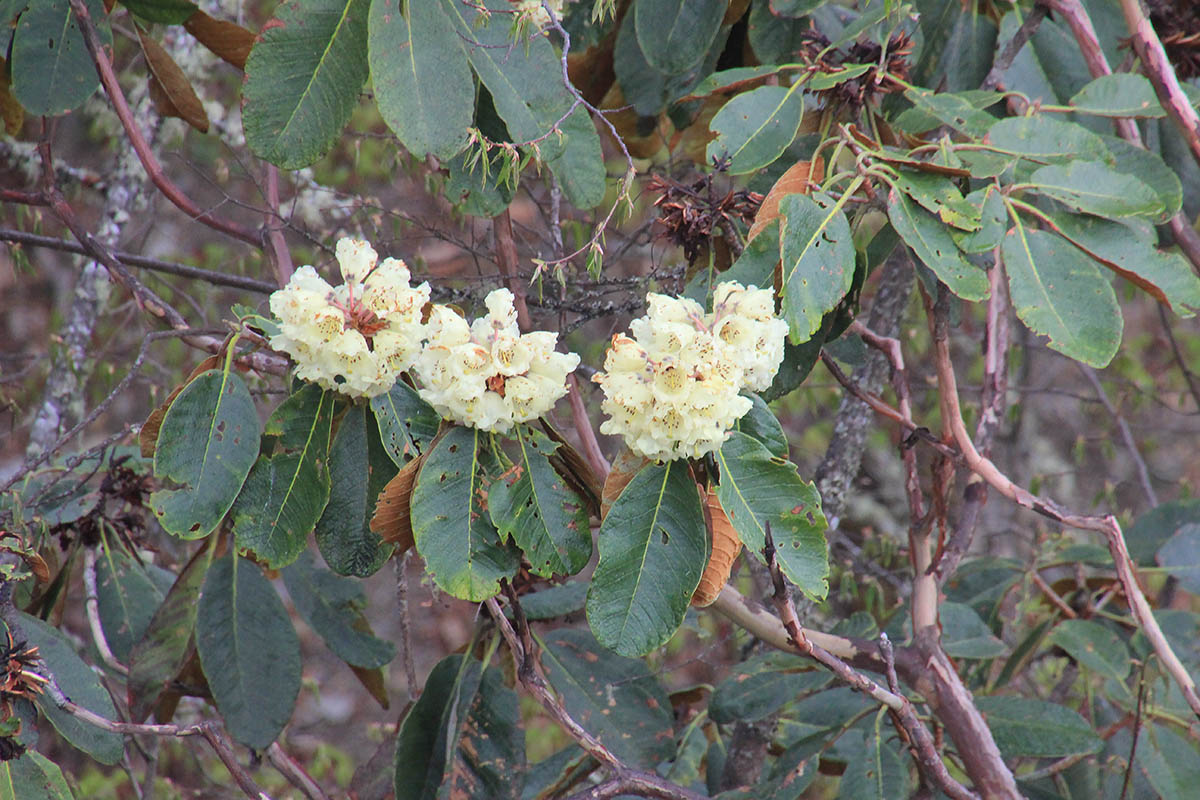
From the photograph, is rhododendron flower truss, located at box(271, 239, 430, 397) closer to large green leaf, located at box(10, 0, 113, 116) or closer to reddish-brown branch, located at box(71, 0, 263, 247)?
reddish-brown branch, located at box(71, 0, 263, 247)

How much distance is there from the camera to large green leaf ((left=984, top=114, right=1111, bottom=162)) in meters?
1.51

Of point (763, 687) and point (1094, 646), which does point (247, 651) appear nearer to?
point (763, 687)

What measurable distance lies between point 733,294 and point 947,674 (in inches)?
32.2

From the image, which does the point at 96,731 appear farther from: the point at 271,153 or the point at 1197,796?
the point at 1197,796

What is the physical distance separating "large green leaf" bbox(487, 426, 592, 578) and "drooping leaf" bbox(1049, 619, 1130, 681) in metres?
1.20

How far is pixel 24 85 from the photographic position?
67.7 inches

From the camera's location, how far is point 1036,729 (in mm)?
1724

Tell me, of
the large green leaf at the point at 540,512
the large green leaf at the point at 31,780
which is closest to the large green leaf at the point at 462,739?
the large green leaf at the point at 31,780

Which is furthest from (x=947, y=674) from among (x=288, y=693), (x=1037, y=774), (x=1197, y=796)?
(x=288, y=693)

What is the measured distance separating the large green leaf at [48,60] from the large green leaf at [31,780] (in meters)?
1.03

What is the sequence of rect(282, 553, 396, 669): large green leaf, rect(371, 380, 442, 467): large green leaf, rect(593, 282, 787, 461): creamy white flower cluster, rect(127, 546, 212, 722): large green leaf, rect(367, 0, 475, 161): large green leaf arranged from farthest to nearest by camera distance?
rect(282, 553, 396, 669): large green leaf → rect(127, 546, 212, 722): large green leaf → rect(367, 0, 475, 161): large green leaf → rect(371, 380, 442, 467): large green leaf → rect(593, 282, 787, 461): creamy white flower cluster

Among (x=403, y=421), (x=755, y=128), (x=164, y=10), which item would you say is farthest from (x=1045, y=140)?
(x=164, y=10)

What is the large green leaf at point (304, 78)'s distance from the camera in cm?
146

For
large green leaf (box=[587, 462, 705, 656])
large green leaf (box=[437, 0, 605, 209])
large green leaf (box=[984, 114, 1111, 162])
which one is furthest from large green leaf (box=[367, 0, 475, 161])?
large green leaf (box=[984, 114, 1111, 162])
